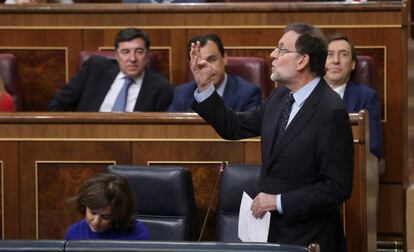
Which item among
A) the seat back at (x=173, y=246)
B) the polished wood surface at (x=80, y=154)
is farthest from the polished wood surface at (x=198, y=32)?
the seat back at (x=173, y=246)

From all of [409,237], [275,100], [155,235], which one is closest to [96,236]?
[155,235]

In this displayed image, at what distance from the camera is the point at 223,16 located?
3.88 meters

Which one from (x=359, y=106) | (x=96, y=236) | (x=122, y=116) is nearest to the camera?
(x=96, y=236)

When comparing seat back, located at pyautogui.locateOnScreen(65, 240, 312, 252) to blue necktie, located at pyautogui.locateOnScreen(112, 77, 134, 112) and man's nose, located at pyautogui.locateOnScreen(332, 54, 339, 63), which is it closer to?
man's nose, located at pyautogui.locateOnScreen(332, 54, 339, 63)

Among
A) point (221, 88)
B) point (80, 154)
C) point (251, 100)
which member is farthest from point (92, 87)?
point (80, 154)

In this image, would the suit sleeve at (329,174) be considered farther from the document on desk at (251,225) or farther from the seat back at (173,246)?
the seat back at (173,246)

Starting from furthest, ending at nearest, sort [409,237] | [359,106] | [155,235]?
1. [359,106]
2. [409,237]
3. [155,235]

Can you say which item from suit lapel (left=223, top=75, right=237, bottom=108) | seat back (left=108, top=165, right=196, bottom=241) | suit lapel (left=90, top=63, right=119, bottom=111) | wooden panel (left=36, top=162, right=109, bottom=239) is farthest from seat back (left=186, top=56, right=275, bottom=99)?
seat back (left=108, top=165, right=196, bottom=241)

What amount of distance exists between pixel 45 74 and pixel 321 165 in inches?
77.5

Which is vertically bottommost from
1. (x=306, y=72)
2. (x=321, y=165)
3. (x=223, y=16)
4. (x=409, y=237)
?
(x=409, y=237)

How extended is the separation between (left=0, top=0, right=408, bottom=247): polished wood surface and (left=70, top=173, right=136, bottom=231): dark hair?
51.1 inches

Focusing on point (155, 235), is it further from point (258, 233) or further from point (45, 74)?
point (45, 74)

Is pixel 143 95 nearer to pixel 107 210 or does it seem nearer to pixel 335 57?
pixel 335 57

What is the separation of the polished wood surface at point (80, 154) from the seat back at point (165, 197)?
0.54 ft
